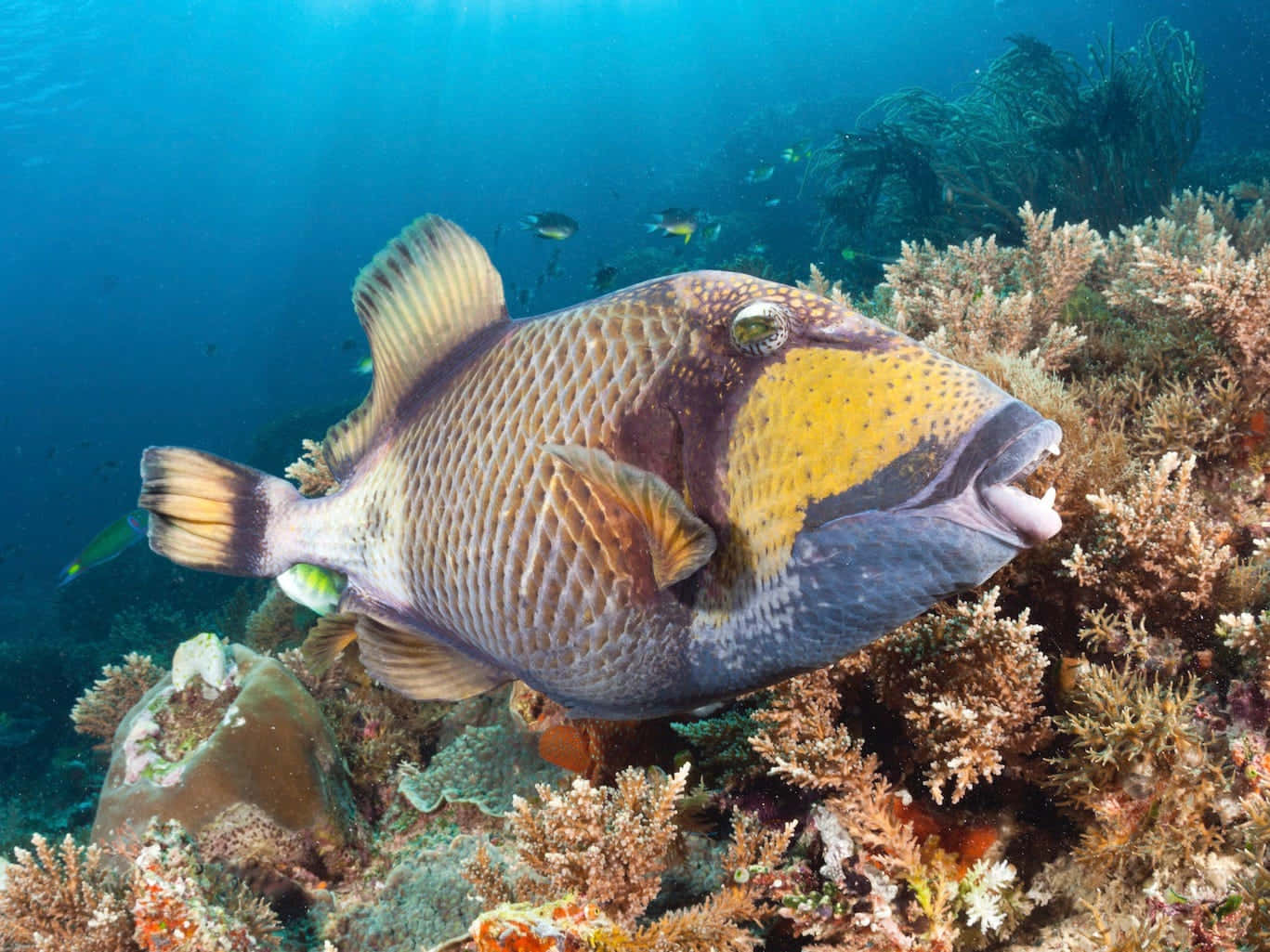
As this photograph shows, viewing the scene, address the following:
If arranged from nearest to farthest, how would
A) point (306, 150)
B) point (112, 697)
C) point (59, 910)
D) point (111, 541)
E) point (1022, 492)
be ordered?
point (1022, 492)
point (59, 910)
point (112, 697)
point (111, 541)
point (306, 150)

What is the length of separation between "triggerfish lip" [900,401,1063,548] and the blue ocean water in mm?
29843

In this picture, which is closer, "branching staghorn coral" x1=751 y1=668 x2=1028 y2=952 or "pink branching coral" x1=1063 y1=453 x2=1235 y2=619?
"branching staghorn coral" x1=751 y1=668 x2=1028 y2=952

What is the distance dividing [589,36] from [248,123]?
1883 inches

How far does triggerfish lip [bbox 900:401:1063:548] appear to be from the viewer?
1.05 meters

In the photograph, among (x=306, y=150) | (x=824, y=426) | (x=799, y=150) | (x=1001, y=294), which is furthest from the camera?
(x=306, y=150)

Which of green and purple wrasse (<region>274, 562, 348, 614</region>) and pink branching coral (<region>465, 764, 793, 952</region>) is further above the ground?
green and purple wrasse (<region>274, 562, 348, 614</region>)

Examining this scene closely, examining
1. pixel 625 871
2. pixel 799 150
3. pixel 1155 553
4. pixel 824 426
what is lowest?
pixel 625 871

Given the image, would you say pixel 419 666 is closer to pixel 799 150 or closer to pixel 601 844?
pixel 601 844

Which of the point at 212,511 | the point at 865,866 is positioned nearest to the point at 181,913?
the point at 212,511

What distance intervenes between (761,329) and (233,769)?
3546 mm

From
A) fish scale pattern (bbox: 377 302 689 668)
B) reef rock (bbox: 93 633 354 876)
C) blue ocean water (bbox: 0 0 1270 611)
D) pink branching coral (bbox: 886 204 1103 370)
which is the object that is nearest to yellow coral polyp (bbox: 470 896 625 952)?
fish scale pattern (bbox: 377 302 689 668)

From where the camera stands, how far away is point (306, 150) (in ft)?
322

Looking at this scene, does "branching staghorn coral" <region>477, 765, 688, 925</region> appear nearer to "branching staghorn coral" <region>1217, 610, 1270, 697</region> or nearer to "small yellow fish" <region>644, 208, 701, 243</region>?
"branching staghorn coral" <region>1217, 610, 1270, 697</region>

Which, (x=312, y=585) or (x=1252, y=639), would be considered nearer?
(x=1252, y=639)
